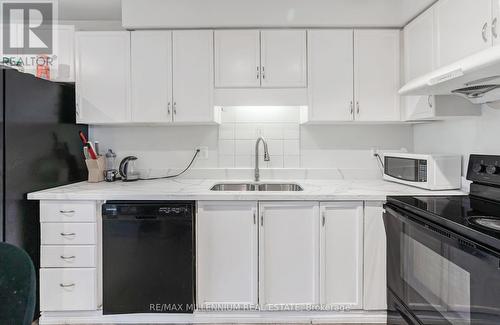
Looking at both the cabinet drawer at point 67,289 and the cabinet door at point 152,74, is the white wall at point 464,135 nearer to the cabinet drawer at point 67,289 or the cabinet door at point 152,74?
the cabinet door at point 152,74

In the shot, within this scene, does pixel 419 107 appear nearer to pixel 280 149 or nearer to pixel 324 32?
pixel 324 32

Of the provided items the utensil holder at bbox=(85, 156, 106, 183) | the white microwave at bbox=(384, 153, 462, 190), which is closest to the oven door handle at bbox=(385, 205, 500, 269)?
the white microwave at bbox=(384, 153, 462, 190)

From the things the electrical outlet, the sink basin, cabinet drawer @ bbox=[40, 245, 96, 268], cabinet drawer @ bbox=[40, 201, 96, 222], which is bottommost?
cabinet drawer @ bbox=[40, 245, 96, 268]

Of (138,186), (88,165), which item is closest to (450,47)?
(138,186)

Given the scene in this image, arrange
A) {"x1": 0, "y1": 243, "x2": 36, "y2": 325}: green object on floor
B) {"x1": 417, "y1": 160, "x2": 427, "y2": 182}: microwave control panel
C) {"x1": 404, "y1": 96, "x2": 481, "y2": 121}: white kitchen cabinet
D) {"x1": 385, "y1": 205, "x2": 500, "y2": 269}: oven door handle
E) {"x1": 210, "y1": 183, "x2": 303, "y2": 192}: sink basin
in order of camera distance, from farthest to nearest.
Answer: {"x1": 210, "y1": 183, "x2": 303, "y2": 192}: sink basin
{"x1": 417, "y1": 160, "x2": 427, "y2": 182}: microwave control panel
{"x1": 404, "y1": 96, "x2": 481, "y2": 121}: white kitchen cabinet
{"x1": 385, "y1": 205, "x2": 500, "y2": 269}: oven door handle
{"x1": 0, "y1": 243, "x2": 36, "y2": 325}: green object on floor

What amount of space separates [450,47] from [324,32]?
0.87 metres

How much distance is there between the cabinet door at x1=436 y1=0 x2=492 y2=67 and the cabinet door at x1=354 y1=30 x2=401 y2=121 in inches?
16.7

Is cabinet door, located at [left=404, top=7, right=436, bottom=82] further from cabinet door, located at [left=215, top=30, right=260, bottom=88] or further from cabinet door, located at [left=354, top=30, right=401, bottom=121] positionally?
cabinet door, located at [left=215, top=30, right=260, bottom=88]

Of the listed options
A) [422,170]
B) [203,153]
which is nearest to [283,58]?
[203,153]

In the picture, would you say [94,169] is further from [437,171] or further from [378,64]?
[437,171]

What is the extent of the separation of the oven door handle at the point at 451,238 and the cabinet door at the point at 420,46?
41.5 inches

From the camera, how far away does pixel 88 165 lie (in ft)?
7.78

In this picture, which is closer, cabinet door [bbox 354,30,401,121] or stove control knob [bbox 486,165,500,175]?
stove control knob [bbox 486,165,500,175]

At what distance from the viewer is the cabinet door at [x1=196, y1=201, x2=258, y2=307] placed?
1898 millimetres
